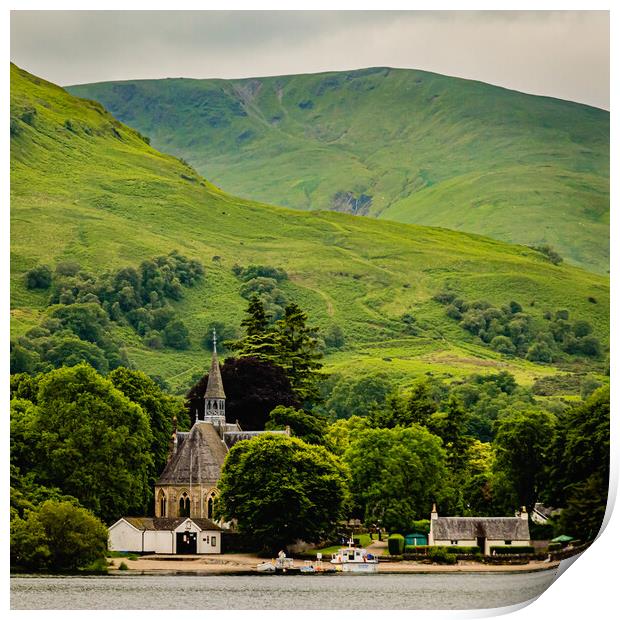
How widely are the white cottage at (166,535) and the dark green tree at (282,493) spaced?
2493mm

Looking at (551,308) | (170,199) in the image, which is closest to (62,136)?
(170,199)

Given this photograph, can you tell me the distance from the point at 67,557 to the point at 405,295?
122 m

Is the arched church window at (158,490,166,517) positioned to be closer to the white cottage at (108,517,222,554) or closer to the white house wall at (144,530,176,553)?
the white cottage at (108,517,222,554)

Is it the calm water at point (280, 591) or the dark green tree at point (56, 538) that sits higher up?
the dark green tree at point (56, 538)

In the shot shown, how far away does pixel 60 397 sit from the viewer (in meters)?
57.2

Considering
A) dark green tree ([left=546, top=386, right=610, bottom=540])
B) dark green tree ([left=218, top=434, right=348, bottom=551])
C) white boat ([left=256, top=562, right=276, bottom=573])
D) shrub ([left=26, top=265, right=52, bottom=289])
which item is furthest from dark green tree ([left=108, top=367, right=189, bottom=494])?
shrub ([left=26, top=265, right=52, bottom=289])

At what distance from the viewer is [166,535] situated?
5944cm

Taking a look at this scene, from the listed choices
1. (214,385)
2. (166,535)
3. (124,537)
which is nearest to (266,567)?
(124,537)

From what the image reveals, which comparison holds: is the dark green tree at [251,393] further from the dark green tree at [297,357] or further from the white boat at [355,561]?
the white boat at [355,561]

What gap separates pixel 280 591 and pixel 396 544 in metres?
10.9

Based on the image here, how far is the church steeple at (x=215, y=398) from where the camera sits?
70062 millimetres

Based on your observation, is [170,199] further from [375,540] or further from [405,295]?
[375,540]

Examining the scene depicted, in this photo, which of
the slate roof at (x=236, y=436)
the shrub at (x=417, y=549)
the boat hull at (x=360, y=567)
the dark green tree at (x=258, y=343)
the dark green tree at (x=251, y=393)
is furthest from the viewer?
the dark green tree at (x=258, y=343)

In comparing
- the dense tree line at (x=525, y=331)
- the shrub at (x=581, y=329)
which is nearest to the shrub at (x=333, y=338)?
the dense tree line at (x=525, y=331)
